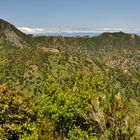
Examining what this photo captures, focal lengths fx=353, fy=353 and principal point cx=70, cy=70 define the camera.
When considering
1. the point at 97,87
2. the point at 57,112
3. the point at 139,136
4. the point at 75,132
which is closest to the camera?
the point at 139,136

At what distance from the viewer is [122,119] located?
35812 mm

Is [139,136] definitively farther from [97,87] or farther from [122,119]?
[97,87]

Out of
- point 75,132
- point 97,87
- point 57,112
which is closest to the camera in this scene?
point 75,132

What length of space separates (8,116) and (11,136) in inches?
137

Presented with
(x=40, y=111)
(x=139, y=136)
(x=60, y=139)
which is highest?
(x=139, y=136)

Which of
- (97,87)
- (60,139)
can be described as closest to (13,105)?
(60,139)

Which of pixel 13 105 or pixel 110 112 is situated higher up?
pixel 110 112

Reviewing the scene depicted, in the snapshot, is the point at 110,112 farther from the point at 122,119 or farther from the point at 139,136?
the point at 139,136

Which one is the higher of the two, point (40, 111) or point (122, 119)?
point (122, 119)

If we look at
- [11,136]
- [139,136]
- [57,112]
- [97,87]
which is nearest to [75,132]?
[57,112]

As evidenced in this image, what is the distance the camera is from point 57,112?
5778 cm

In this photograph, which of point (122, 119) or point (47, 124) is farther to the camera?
point (47, 124)

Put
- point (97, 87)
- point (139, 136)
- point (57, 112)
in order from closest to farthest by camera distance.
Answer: point (139, 136), point (57, 112), point (97, 87)

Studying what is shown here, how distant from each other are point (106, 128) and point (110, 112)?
5.94ft
